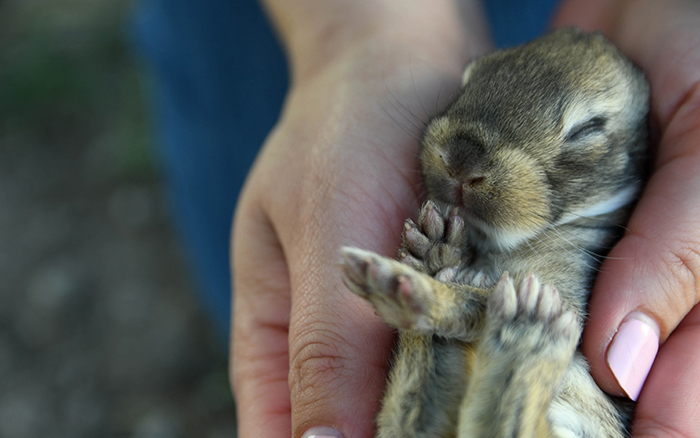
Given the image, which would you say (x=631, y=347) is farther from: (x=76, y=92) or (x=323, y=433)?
(x=76, y=92)

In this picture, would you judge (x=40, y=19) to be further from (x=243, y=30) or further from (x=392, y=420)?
(x=392, y=420)

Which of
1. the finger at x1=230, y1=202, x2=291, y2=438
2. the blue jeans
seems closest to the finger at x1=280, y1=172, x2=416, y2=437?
the finger at x1=230, y1=202, x2=291, y2=438

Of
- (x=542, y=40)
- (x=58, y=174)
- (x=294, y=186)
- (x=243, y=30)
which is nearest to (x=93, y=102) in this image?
(x=58, y=174)

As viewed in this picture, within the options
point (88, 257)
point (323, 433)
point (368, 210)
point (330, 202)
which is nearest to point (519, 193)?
point (368, 210)

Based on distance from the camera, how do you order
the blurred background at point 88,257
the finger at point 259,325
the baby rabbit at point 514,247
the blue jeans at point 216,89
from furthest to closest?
the blurred background at point 88,257
the blue jeans at point 216,89
the finger at point 259,325
the baby rabbit at point 514,247

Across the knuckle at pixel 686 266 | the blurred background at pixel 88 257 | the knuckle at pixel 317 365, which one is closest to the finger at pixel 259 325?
the knuckle at pixel 317 365

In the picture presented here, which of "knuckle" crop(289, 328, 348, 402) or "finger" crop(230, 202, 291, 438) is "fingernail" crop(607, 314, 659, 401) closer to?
"knuckle" crop(289, 328, 348, 402)

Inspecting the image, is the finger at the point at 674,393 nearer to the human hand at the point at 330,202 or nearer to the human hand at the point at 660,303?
the human hand at the point at 660,303
